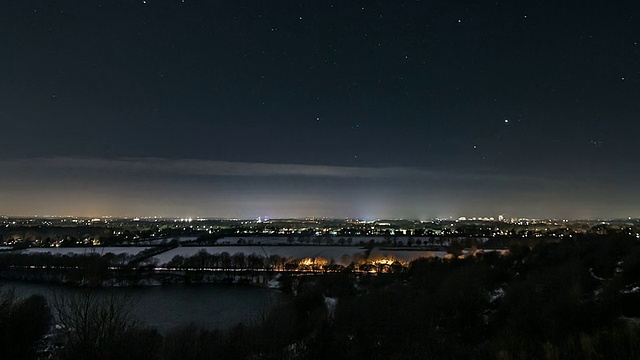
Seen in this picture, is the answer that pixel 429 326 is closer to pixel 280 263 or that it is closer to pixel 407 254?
pixel 280 263

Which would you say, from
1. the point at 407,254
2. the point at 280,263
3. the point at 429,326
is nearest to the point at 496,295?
the point at 429,326

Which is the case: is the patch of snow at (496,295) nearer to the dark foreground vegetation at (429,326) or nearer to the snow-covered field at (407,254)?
the dark foreground vegetation at (429,326)

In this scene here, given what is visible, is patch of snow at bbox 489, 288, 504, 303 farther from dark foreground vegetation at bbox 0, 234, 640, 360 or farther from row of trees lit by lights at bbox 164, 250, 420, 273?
row of trees lit by lights at bbox 164, 250, 420, 273

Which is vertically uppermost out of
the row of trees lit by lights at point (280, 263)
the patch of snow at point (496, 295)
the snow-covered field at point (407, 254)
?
the patch of snow at point (496, 295)

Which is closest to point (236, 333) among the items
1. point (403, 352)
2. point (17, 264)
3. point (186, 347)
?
point (186, 347)

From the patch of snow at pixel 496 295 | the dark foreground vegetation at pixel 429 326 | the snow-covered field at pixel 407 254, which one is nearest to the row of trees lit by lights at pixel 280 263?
the snow-covered field at pixel 407 254

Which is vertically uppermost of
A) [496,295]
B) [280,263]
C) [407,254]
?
[496,295]

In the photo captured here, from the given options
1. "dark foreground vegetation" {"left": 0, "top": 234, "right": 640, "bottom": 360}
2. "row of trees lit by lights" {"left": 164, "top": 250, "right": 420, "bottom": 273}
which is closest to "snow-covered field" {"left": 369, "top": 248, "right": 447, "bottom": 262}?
"row of trees lit by lights" {"left": 164, "top": 250, "right": 420, "bottom": 273}

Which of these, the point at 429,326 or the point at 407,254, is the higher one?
the point at 429,326
